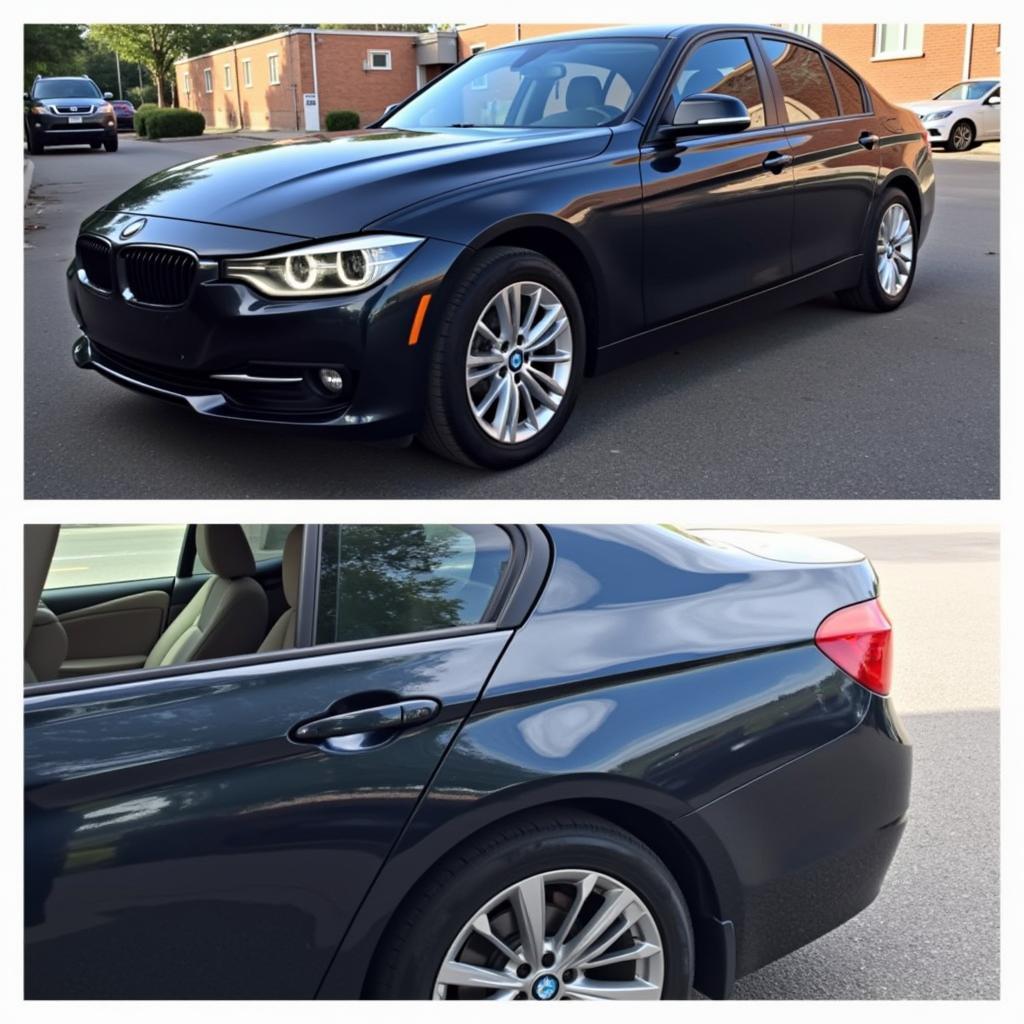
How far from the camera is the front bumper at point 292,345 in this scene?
382 cm

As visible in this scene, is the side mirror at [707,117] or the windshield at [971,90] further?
the windshield at [971,90]

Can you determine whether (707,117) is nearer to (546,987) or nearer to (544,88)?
(544,88)

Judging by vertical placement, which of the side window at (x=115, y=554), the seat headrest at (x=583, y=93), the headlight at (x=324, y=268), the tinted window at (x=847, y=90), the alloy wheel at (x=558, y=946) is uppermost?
the tinted window at (x=847, y=90)

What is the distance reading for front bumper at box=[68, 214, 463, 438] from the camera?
12.5 ft

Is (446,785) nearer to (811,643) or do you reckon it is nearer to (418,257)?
(811,643)

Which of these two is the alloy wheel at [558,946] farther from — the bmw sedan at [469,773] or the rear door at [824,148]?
the rear door at [824,148]

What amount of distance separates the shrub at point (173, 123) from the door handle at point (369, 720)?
34495 millimetres

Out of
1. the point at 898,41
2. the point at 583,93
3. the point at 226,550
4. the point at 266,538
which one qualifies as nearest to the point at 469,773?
the point at 266,538

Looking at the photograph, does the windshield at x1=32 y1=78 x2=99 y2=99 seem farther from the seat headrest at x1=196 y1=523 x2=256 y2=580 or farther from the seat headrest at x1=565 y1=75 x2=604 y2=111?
the seat headrest at x1=196 y1=523 x2=256 y2=580

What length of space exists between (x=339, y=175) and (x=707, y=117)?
1.78 meters

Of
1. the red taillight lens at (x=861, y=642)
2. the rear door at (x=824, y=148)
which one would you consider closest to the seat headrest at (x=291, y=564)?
the red taillight lens at (x=861, y=642)

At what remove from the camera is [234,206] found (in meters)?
4.11

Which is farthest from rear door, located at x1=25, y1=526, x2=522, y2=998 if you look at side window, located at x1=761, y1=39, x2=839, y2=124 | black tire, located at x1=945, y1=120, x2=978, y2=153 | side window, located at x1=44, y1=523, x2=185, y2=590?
black tire, located at x1=945, y1=120, x2=978, y2=153

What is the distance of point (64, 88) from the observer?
83.8ft
